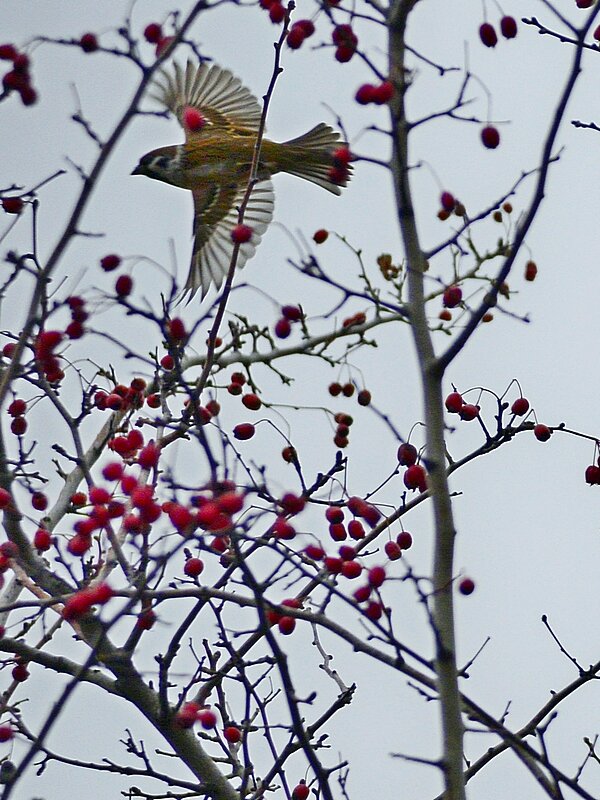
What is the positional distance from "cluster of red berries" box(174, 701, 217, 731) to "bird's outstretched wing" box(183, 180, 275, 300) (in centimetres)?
291

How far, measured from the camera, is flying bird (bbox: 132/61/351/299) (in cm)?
598

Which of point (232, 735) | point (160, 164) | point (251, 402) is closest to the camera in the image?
point (232, 735)

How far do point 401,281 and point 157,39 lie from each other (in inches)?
83.5

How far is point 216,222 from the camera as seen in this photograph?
6.26 meters

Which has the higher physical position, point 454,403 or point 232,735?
point 454,403

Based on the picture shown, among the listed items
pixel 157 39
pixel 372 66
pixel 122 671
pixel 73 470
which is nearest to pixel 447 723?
pixel 122 671

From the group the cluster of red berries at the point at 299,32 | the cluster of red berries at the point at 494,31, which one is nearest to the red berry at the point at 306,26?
the cluster of red berries at the point at 299,32

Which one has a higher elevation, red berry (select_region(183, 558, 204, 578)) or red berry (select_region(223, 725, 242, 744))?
red berry (select_region(183, 558, 204, 578))

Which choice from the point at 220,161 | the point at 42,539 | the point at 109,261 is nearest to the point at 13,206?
the point at 109,261

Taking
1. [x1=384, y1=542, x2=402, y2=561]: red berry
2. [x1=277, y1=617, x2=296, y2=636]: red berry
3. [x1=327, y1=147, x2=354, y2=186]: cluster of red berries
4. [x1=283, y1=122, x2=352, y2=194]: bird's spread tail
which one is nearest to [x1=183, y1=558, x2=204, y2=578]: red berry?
[x1=277, y1=617, x2=296, y2=636]: red berry

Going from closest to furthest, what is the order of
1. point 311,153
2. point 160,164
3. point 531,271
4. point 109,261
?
point 109,261
point 531,271
point 311,153
point 160,164

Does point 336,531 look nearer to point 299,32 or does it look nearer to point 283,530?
point 283,530

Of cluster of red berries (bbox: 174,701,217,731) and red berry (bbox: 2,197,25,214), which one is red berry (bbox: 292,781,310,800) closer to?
cluster of red berries (bbox: 174,701,217,731)

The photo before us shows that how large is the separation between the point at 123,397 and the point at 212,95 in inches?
143
